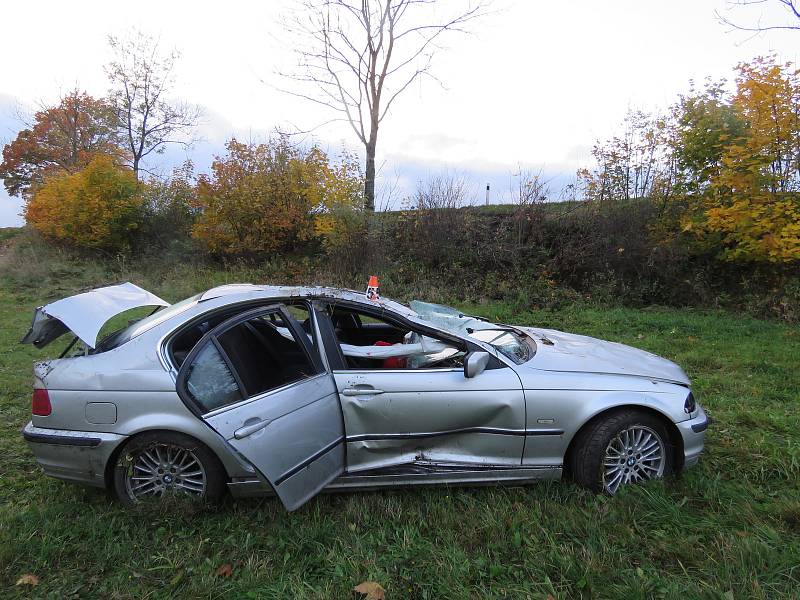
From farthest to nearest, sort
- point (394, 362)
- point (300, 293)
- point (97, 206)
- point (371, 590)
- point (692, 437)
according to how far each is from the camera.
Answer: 1. point (97, 206)
2. point (394, 362)
3. point (300, 293)
4. point (692, 437)
5. point (371, 590)

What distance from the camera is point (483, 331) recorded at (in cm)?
414

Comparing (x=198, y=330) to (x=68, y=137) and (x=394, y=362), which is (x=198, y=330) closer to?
(x=394, y=362)

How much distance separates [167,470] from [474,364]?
2.03 metres

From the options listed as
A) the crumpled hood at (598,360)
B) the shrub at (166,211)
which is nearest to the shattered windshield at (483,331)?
the crumpled hood at (598,360)

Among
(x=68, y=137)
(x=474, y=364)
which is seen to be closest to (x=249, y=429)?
(x=474, y=364)

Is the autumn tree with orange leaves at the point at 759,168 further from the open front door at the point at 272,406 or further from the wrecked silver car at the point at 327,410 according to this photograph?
the open front door at the point at 272,406

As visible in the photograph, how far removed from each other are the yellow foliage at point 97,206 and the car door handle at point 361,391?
1660 centimetres

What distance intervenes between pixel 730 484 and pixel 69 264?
62.1 feet

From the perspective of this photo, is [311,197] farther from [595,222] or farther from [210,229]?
[595,222]

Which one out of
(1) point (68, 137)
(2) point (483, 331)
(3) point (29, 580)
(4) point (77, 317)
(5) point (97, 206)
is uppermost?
(1) point (68, 137)

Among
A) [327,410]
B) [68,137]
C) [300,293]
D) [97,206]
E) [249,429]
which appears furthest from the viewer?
[68,137]

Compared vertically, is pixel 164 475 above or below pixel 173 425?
below

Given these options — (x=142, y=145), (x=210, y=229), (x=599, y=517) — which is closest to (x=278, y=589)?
(x=599, y=517)

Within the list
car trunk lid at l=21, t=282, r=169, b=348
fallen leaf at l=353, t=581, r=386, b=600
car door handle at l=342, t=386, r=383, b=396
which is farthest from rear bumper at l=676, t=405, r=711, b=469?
car trunk lid at l=21, t=282, r=169, b=348
